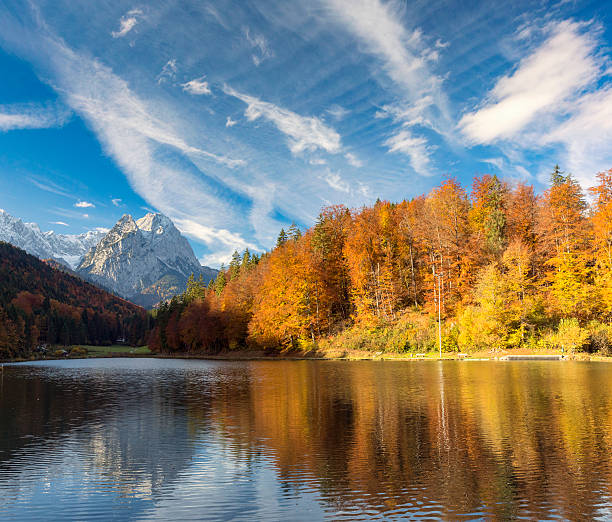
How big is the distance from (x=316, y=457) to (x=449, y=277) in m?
57.2

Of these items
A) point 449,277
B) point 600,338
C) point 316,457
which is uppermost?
point 449,277

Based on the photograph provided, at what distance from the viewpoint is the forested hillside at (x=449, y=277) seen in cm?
5669

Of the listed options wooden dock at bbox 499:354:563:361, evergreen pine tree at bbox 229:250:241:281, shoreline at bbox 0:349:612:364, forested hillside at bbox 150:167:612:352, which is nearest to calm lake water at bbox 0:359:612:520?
wooden dock at bbox 499:354:563:361

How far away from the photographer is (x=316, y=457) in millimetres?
13555

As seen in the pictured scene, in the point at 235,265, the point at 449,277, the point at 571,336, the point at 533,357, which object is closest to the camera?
the point at 571,336

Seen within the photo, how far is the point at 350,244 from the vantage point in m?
75.6

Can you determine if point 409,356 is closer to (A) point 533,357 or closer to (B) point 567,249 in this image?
(A) point 533,357

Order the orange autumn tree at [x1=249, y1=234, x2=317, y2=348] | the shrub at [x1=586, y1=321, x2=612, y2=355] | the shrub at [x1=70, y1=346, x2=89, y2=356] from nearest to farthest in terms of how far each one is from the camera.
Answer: the shrub at [x1=586, y1=321, x2=612, y2=355]
the orange autumn tree at [x1=249, y1=234, x2=317, y2=348]
the shrub at [x1=70, y1=346, x2=89, y2=356]

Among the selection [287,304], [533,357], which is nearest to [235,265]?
[287,304]

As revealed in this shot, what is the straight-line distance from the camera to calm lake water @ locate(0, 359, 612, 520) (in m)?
9.55

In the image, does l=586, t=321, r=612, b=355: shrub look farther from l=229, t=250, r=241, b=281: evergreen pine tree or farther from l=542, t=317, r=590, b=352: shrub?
l=229, t=250, r=241, b=281: evergreen pine tree

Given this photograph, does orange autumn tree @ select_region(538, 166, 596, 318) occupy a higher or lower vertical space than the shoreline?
higher

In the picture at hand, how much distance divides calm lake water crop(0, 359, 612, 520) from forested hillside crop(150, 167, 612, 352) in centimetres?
3288

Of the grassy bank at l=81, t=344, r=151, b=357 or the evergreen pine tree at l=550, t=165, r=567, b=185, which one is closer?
the evergreen pine tree at l=550, t=165, r=567, b=185
